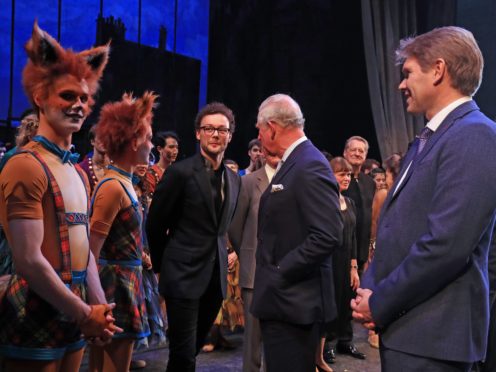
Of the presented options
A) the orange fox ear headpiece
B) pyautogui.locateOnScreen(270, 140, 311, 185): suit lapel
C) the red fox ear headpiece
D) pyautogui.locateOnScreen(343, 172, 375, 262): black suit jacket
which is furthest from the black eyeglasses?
pyautogui.locateOnScreen(343, 172, 375, 262): black suit jacket

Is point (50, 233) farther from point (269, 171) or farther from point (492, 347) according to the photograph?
point (492, 347)

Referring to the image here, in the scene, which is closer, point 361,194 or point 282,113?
point 282,113

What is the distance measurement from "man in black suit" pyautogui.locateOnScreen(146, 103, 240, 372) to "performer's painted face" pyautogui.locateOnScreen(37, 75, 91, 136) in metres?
1.17

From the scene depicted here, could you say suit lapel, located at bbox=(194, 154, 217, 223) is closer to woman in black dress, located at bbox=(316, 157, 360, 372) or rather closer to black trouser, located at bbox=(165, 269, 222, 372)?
black trouser, located at bbox=(165, 269, 222, 372)

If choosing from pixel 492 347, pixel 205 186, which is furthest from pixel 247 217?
pixel 492 347

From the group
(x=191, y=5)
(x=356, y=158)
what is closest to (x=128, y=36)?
(x=191, y=5)

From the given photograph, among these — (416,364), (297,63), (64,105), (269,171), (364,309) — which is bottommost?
(416,364)

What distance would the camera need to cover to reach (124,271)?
2.49 m

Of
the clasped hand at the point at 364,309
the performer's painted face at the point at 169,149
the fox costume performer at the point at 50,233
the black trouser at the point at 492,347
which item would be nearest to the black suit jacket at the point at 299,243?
the clasped hand at the point at 364,309

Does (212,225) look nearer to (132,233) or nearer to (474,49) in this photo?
(132,233)

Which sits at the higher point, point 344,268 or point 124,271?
point 124,271

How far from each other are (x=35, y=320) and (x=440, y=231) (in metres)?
1.20

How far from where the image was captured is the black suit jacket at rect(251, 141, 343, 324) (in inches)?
88.0

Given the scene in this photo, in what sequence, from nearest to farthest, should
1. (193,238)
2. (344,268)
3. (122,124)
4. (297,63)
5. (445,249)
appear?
(445,249), (122,124), (193,238), (344,268), (297,63)
